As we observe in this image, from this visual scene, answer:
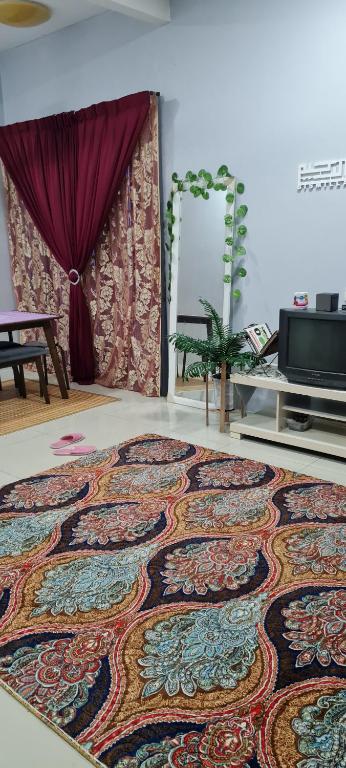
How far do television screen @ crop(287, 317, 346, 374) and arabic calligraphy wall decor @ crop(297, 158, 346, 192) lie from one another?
846 millimetres

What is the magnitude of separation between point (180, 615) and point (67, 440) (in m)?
1.86

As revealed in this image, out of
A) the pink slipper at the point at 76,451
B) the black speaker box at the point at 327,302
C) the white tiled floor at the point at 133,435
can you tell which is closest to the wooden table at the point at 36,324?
the white tiled floor at the point at 133,435

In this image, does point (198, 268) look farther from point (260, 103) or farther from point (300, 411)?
point (300, 411)

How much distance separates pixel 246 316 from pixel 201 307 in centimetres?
36

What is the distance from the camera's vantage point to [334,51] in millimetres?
3250

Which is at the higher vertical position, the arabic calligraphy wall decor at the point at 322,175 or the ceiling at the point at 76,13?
the ceiling at the point at 76,13

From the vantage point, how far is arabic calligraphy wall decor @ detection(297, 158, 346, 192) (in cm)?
333

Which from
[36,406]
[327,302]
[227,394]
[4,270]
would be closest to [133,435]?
[227,394]

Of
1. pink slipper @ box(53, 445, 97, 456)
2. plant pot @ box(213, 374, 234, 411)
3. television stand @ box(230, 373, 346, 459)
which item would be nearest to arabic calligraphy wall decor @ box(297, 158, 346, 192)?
→ television stand @ box(230, 373, 346, 459)

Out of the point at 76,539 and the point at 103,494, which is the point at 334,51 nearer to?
the point at 103,494

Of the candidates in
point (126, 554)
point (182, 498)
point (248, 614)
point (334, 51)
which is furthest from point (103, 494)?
point (334, 51)

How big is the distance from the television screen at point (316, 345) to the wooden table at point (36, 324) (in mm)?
1931

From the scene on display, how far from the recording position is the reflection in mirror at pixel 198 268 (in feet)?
13.1

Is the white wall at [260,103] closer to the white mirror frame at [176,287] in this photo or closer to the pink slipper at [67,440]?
the white mirror frame at [176,287]
